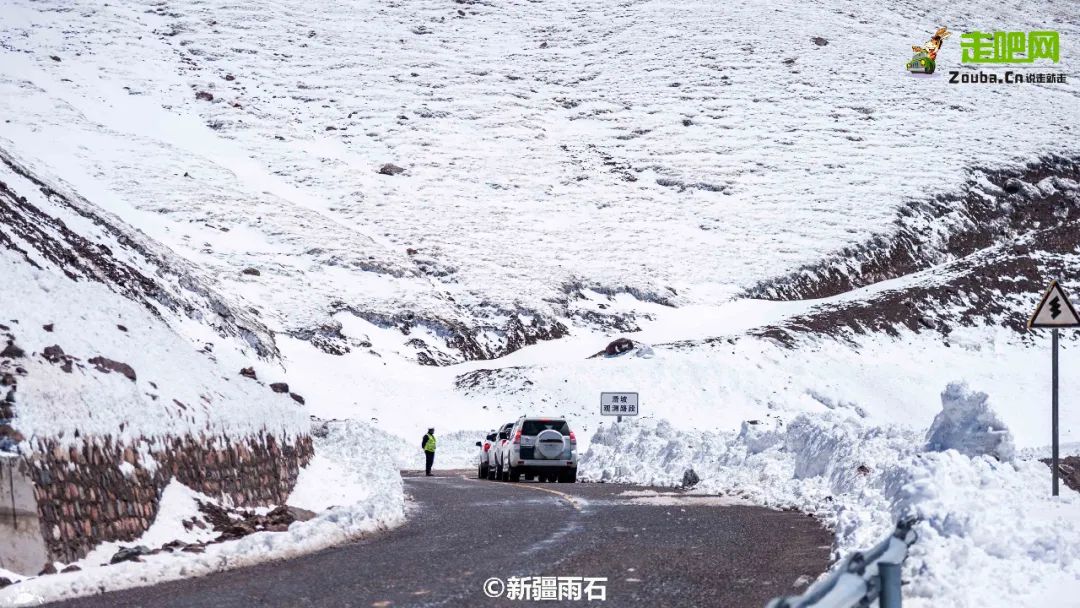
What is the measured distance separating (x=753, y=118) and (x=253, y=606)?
83252mm

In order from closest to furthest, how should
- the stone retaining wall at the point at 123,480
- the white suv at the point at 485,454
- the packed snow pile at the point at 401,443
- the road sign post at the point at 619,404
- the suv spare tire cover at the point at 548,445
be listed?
the stone retaining wall at the point at 123,480, the suv spare tire cover at the point at 548,445, the white suv at the point at 485,454, the packed snow pile at the point at 401,443, the road sign post at the point at 619,404

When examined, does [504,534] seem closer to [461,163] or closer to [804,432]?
[804,432]

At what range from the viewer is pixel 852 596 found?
541 centimetres

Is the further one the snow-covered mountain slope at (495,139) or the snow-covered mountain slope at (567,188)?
the snow-covered mountain slope at (495,139)

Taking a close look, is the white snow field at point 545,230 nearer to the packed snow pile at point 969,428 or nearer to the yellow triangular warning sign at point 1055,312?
the packed snow pile at point 969,428

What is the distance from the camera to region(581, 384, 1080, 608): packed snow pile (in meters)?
8.36

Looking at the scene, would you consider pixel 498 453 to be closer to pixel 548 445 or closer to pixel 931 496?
pixel 548 445

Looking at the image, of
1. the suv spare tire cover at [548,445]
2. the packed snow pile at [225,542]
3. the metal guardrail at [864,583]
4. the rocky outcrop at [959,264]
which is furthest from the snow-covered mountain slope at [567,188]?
the metal guardrail at [864,583]

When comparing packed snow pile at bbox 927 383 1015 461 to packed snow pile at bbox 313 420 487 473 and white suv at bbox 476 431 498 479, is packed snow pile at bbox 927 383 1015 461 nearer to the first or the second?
white suv at bbox 476 431 498 479

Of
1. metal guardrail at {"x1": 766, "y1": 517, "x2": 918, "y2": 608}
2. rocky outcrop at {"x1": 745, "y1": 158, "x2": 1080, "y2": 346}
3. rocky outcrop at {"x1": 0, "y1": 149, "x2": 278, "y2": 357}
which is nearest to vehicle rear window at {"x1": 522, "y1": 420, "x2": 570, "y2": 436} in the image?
rocky outcrop at {"x1": 0, "y1": 149, "x2": 278, "y2": 357}

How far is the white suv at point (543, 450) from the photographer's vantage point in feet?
94.3

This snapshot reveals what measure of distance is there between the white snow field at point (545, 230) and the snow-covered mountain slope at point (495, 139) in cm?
31

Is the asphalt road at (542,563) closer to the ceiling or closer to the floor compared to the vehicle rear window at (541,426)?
closer to the ceiling
